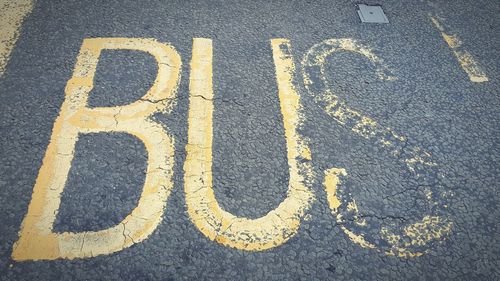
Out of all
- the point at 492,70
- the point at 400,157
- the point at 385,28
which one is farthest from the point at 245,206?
the point at 492,70

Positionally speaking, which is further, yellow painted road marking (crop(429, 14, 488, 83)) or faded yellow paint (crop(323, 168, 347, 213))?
yellow painted road marking (crop(429, 14, 488, 83))

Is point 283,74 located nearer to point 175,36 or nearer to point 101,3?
point 175,36

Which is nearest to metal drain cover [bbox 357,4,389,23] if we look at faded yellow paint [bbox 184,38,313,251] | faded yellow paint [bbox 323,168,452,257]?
faded yellow paint [bbox 184,38,313,251]

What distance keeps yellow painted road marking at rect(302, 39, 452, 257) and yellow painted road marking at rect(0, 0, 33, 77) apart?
9.32ft

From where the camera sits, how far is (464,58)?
351cm

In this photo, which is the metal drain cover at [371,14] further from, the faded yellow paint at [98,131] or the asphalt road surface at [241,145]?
the faded yellow paint at [98,131]

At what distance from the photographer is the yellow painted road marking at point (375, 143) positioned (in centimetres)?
222

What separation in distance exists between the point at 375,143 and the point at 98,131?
2270mm

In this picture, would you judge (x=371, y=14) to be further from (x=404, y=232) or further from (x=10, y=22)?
(x=10, y=22)

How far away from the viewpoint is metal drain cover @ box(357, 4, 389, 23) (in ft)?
12.6

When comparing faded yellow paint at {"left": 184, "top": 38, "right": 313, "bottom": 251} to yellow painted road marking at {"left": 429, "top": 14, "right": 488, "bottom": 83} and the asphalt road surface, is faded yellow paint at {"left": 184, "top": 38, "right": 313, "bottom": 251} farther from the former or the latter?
yellow painted road marking at {"left": 429, "top": 14, "right": 488, "bottom": 83}

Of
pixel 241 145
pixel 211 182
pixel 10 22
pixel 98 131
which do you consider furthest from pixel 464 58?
pixel 10 22

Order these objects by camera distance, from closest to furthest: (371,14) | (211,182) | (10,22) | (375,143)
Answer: (211,182) < (375,143) < (10,22) < (371,14)

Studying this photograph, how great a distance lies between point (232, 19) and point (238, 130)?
1604 millimetres
